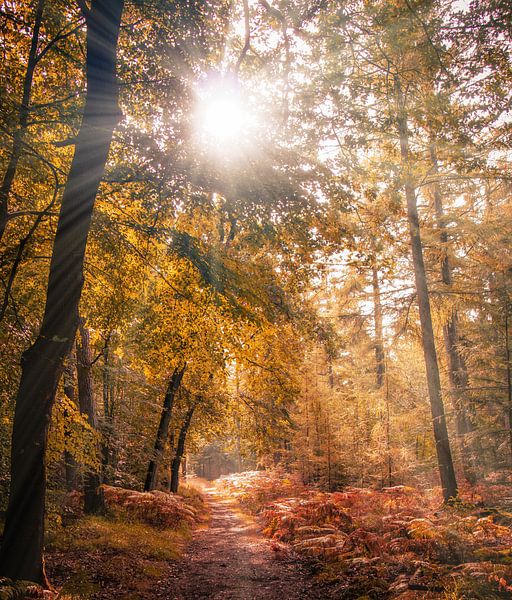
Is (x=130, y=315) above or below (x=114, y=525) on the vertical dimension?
above

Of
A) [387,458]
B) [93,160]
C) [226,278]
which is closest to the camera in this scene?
[93,160]

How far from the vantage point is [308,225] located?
679cm

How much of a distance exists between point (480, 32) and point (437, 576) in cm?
853

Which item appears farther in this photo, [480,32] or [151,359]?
[151,359]

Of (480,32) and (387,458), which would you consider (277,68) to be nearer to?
(480,32)

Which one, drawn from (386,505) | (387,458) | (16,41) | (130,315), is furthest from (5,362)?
(387,458)

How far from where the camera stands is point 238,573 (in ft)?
25.7

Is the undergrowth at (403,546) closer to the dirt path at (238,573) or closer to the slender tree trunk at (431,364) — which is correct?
the dirt path at (238,573)

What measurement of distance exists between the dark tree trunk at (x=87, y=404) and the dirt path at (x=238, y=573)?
294cm

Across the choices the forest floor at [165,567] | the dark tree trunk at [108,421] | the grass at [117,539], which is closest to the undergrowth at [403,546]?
the forest floor at [165,567]

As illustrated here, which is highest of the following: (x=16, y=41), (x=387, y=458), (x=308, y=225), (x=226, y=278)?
(x=16, y=41)

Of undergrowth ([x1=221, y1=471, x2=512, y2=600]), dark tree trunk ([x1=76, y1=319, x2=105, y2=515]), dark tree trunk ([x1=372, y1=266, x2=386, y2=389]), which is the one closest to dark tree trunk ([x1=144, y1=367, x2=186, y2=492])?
dark tree trunk ([x1=76, y1=319, x2=105, y2=515])

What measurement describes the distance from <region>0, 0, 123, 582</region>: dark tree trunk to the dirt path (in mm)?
2809

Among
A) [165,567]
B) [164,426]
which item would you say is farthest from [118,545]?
[164,426]
